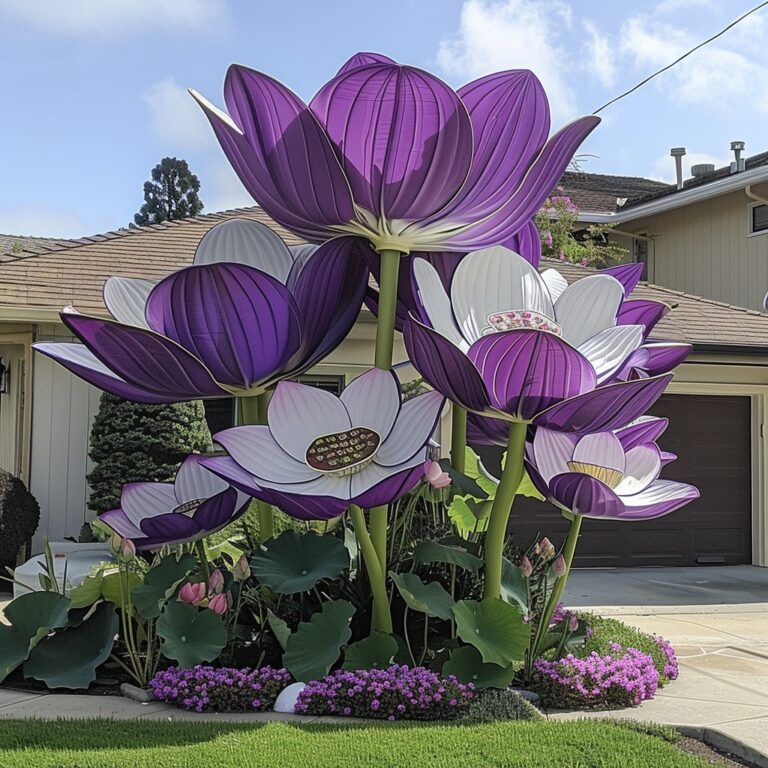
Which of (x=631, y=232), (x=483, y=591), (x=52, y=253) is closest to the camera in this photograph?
(x=483, y=591)

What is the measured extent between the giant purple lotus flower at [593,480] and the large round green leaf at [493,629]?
586 millimetres

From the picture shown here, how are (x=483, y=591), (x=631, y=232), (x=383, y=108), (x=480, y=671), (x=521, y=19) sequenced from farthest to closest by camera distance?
(x=631, y=232), (x=521, y=19), (x=483, y=591), (x=480, y=671), (x=383, y=108)

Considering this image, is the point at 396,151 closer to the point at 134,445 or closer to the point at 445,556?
the point at 445,556

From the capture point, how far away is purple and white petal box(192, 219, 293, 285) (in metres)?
5.20

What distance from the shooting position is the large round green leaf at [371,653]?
4633 millimetres

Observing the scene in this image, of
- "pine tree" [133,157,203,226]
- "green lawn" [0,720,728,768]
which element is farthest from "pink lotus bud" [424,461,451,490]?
"pine tree" [133,157,203,226]

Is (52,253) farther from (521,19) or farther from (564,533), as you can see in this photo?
(564,533)

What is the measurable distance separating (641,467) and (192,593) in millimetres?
2253

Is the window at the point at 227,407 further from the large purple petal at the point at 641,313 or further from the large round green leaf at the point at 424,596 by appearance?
the large round green leaf at the point at 424,596

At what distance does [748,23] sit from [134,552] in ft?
32.3

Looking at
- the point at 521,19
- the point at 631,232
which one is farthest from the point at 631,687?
the point at 631,232

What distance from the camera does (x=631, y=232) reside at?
19297mm

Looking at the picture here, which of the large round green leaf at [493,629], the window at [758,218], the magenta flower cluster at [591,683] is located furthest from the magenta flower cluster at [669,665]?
the window at [758,218]

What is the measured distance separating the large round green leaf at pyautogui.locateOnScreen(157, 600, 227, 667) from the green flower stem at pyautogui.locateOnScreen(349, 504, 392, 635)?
73 cm
